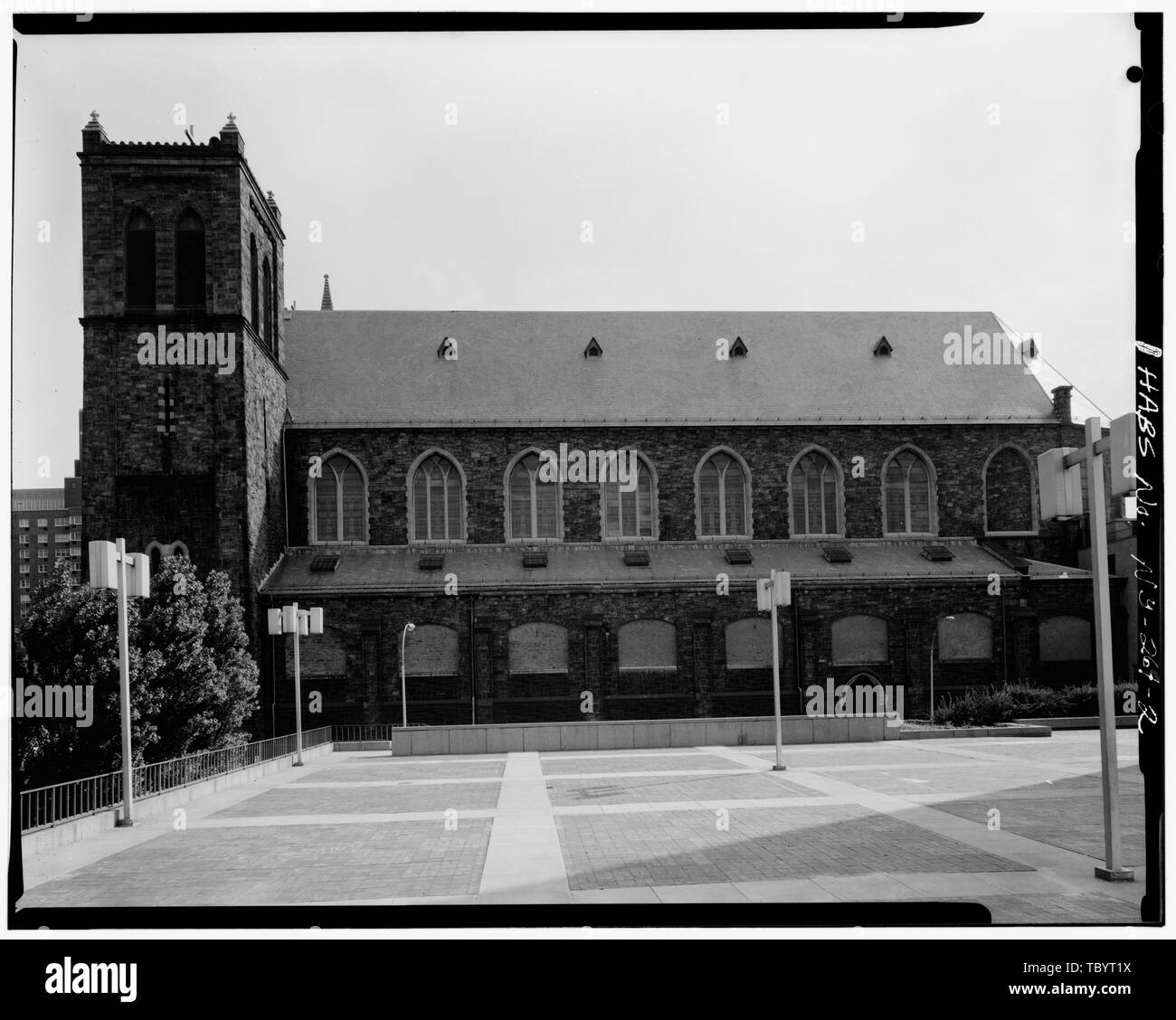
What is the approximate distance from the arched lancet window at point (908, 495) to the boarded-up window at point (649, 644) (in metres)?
9.97

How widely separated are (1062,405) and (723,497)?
1305 cm

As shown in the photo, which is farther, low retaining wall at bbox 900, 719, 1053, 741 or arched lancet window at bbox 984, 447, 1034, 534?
arched lancet window at bbox 984, 447, 1034, 534

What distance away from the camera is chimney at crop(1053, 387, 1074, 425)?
41469 mm

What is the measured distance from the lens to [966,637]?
38.9 meters

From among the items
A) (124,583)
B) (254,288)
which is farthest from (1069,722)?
(254,288)

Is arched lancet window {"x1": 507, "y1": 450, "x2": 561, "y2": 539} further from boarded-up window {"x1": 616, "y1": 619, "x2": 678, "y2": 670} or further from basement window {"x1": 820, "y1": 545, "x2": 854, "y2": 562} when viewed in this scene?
basement window {"x1": 820, "y1": 545, "x2": 854, "y2": 562}

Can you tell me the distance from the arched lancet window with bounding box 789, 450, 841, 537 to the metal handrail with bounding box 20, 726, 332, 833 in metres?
22.3

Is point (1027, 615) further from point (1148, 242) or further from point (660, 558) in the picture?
point (1148, 242)

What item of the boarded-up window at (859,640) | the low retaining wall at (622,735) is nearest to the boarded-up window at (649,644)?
the boarded-up window at (859,640)

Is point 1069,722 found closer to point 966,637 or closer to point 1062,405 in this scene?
point 966,637

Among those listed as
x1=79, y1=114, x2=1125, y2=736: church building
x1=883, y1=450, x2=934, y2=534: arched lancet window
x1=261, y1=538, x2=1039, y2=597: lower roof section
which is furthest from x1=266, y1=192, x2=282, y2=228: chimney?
x1=883, y1=450, x2=934, y2=534: arched lancet window

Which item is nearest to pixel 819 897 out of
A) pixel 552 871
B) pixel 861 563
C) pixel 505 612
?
pixel 552 871

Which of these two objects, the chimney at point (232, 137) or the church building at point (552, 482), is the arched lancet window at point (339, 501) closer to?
the church building at point (552, 482)
